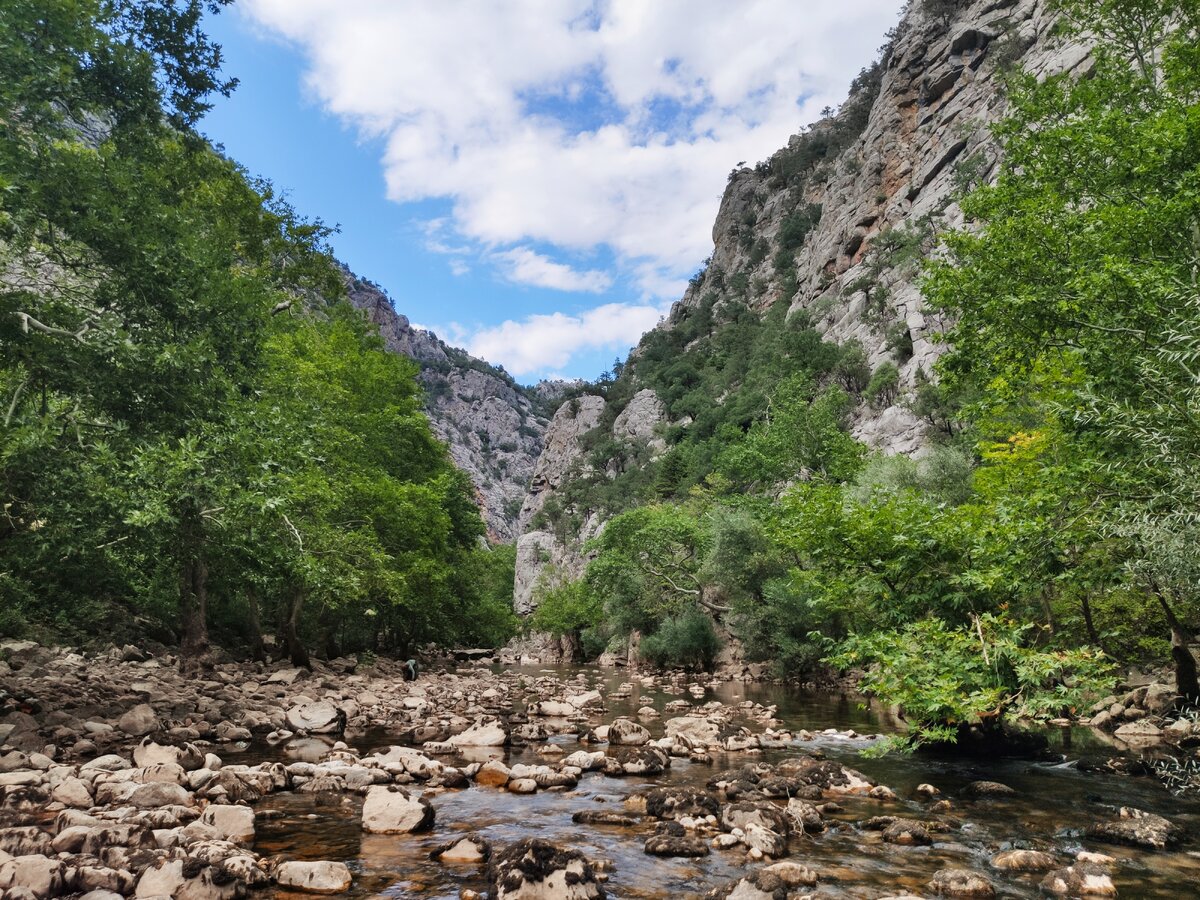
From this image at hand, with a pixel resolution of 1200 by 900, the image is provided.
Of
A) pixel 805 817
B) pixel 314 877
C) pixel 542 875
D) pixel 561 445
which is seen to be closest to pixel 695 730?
pixel 805 817

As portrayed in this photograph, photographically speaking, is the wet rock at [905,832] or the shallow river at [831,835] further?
the wet rock at [905,832]

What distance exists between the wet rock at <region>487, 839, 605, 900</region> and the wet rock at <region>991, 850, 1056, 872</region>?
4.55 m

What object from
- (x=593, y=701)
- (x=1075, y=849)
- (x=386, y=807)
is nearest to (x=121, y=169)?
(x=386, y=807)

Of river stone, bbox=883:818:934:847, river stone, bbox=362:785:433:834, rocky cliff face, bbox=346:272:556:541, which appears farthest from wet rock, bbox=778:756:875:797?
rocky cliff face, bbox=346:272:556:541

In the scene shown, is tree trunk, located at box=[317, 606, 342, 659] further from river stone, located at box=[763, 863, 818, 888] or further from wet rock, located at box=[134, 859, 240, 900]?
river stone, located at box=[763, 863, 818, 888]

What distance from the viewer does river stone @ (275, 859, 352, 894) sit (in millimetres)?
6453

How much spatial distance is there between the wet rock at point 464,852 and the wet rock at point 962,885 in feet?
15.9

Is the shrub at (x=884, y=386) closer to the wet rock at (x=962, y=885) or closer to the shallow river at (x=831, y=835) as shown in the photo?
the shallow river at (x=831, y=835)

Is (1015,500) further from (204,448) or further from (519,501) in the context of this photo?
(519,501)

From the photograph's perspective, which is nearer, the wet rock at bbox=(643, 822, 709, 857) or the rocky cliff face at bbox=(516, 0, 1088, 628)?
the wet rock at bbox=(643, 822, 709, 857)

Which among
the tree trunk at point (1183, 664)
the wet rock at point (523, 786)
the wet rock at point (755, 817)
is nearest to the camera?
the wet rock at point (755, 817)

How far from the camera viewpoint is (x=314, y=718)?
15461mm

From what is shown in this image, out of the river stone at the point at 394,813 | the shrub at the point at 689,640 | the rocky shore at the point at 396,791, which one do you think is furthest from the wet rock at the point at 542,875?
the shrub at the point at 689,640

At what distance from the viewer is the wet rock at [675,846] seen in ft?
25.5
